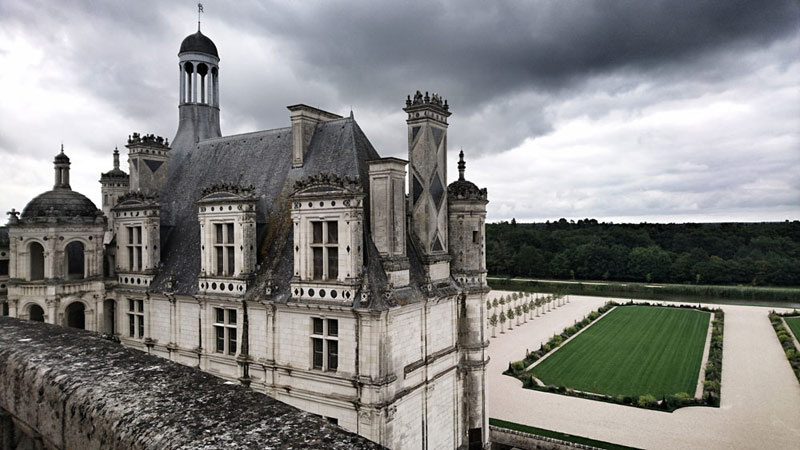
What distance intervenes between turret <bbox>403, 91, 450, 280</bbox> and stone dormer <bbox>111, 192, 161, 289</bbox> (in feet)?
37.5

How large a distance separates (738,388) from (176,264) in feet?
120

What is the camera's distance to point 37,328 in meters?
9.12

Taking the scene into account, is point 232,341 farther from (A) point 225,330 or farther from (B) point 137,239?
(B) point 137,239

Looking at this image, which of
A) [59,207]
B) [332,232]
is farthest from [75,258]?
[332,232]

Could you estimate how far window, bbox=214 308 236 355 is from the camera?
766 inches

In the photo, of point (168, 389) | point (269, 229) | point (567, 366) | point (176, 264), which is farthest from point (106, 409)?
point (567, 366)

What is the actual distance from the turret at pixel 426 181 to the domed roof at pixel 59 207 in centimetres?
1473

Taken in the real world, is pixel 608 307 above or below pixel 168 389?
below

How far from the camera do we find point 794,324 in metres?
58.8

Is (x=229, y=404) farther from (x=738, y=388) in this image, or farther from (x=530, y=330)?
(x=530, y=330)

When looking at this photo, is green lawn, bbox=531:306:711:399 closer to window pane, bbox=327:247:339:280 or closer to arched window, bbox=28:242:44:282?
window pane, bbox=327:247:339:280

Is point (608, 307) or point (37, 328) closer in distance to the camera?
point (37, 328)

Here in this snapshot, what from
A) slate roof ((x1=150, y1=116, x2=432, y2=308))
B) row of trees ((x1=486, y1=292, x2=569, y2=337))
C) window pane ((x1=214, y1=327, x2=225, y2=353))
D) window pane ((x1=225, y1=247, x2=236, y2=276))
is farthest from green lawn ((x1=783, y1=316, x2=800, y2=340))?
window pane ((x1=225, y1=247, x2=236, y2=276))

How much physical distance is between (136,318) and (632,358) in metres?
38.5
